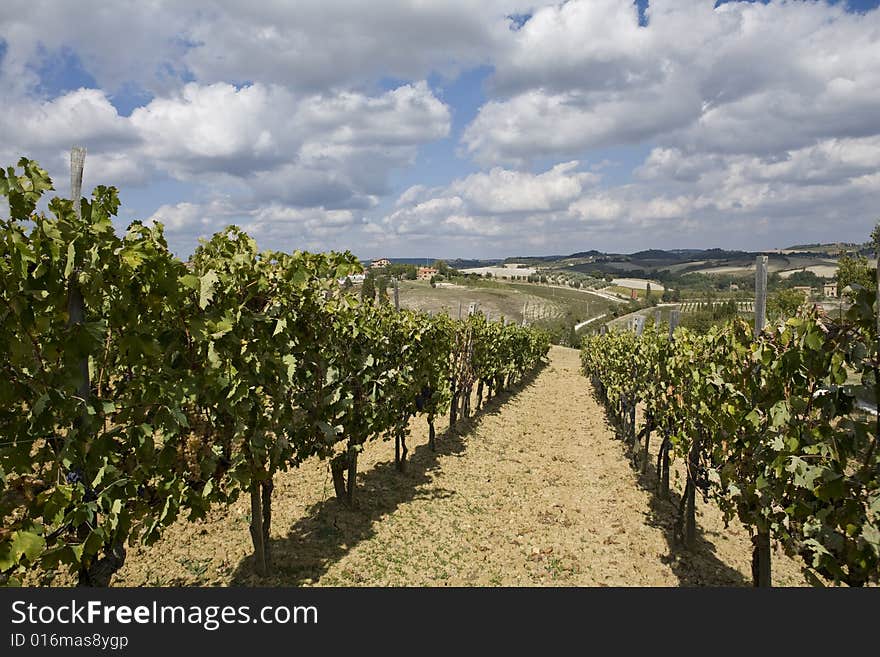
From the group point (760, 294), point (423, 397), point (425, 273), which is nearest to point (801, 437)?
point (760, 294)

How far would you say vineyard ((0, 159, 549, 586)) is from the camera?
3.15 m

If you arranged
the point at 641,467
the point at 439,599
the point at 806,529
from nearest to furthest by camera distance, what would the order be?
the point at 439,599
the point at 806,529
the point at 641,467

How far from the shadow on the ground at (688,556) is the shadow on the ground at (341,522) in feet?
12.3

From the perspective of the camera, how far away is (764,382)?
486 cm

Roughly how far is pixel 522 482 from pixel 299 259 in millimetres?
7303

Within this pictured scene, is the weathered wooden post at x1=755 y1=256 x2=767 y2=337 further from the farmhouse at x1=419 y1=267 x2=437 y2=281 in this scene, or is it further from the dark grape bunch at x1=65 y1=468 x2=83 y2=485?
the farmhouse at x1=419 y1=267 x2=437 y2=281

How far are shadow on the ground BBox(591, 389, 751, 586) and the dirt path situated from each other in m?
0.03

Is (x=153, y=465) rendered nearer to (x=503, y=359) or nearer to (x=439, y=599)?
(x=439, y=599)

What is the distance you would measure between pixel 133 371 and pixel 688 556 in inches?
300

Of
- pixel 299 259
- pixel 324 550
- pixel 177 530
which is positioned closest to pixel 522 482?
pixel 324 550

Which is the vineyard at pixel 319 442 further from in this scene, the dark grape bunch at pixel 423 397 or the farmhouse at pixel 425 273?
the farmhouse at pixel 425 273

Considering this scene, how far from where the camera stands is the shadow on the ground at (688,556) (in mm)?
6805

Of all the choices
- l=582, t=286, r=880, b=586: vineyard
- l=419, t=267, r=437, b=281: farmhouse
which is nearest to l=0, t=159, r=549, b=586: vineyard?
l=582, t=286, r=880, b=586: vineyard

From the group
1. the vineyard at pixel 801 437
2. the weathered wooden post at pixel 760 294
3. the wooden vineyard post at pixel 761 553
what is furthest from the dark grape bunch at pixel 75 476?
the weathered wooden post at pixel 760 294
